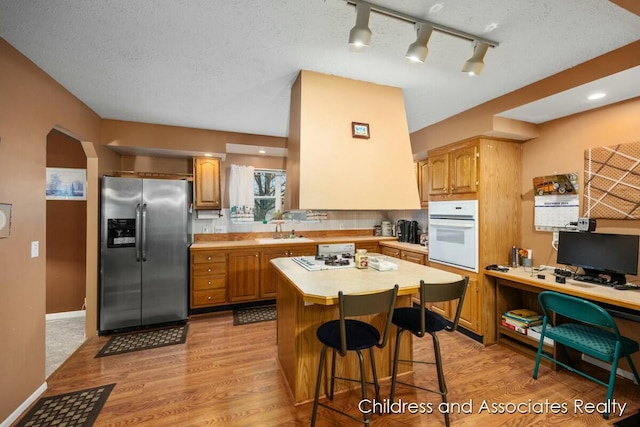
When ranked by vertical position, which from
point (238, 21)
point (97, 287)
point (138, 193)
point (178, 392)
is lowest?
point (178, 392)

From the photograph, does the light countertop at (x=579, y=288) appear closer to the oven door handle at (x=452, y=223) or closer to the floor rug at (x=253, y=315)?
the oven door handle at (x=452, y=223)

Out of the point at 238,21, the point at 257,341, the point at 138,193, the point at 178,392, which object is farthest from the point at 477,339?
the point at 138,193

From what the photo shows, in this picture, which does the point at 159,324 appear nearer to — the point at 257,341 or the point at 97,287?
the point at 97,287

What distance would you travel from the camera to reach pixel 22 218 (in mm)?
1991

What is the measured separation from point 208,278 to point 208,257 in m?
0.29

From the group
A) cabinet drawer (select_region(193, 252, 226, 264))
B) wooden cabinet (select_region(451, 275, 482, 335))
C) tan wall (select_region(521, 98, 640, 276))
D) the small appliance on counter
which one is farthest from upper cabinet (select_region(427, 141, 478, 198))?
cabinet drawer (select_region(193, 252, 226, 264))

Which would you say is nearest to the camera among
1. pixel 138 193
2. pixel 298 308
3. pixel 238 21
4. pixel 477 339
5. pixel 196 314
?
pixel 238 21

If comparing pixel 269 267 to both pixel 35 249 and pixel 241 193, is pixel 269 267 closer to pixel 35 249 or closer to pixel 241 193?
pixel 241 193

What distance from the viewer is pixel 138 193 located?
10.8ft

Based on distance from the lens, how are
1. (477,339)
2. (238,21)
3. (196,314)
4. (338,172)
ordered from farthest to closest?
(196,314)
(477,339)
(338,172)
(238,21)

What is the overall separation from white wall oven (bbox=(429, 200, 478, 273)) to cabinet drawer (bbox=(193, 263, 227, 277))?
2.84 meters

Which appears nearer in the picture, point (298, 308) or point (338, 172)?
point (298, 308)

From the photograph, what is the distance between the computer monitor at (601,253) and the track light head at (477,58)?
1880mm

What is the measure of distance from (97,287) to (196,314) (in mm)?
1205
